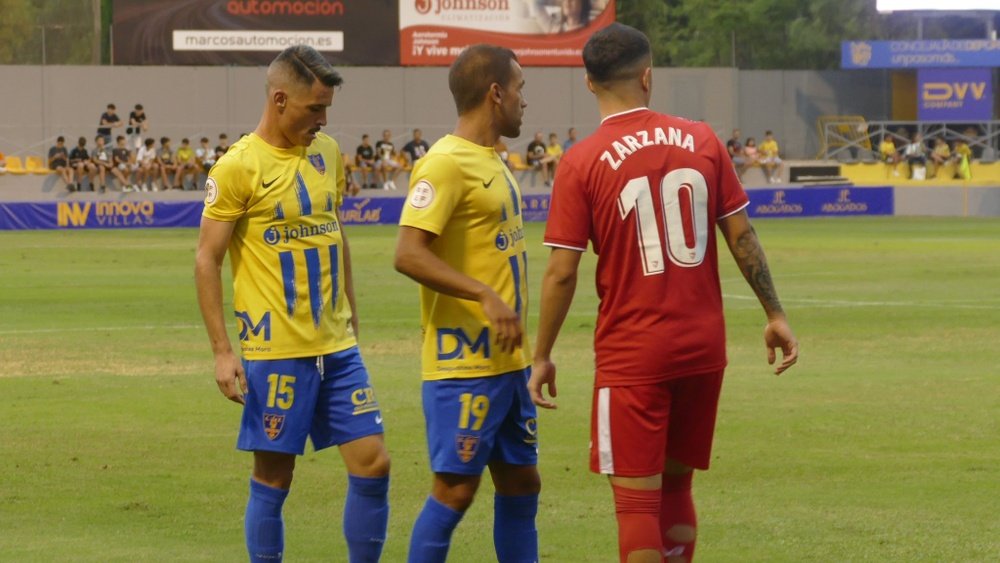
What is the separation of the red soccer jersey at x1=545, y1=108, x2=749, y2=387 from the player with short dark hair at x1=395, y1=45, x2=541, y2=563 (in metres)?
0.37

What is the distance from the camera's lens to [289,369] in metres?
6.64

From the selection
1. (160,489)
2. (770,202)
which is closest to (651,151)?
(160,489)

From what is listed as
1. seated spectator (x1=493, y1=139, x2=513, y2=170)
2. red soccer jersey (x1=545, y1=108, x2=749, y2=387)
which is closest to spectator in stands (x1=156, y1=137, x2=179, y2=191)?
seated spectator (x1=493, y1=139, x2=513, y2=170)

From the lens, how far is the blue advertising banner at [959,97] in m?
62.0

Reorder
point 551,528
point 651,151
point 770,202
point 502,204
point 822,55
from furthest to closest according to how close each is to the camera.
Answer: point 822,55 < point 770,202 < point 551,528 < point 502,204 < point 651,151

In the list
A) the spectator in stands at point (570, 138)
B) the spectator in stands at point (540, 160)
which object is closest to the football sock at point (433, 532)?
the spectator in stands at point (540, 160)

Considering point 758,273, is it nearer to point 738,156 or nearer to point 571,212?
point 571,212

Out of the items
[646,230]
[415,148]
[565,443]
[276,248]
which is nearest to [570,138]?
[415,148]

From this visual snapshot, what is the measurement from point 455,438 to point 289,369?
775 millimetres

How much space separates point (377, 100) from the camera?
56.0 metres

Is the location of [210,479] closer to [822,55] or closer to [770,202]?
[770,202]

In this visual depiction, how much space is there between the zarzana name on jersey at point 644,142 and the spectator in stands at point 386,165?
4313 centimetres

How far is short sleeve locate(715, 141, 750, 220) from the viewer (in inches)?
241

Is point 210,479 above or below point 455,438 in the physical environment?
below
